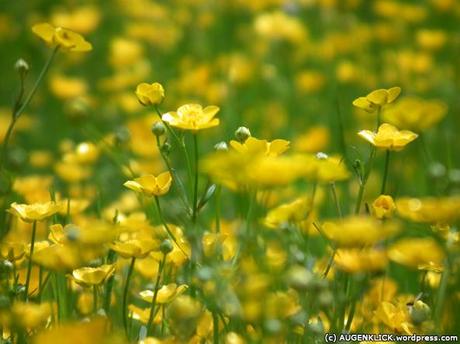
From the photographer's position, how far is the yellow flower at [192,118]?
1481mm

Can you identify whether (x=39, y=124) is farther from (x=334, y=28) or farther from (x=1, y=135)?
(x=334, y=28)

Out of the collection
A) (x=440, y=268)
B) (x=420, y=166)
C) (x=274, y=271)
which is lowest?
(x=420, y=166)

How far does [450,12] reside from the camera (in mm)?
4422

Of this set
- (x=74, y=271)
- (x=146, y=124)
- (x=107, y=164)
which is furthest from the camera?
(x=107, y=164)

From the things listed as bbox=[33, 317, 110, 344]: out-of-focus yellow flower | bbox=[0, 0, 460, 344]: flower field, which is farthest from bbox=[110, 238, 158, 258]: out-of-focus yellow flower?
bbox=[33, 317, 110, 344]: out-of-focus yellow flower

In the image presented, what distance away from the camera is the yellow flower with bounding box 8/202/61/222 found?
4.86 feet

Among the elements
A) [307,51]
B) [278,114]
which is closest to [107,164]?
[278,114]

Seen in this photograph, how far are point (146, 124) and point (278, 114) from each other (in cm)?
61

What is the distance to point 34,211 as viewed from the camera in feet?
4.91

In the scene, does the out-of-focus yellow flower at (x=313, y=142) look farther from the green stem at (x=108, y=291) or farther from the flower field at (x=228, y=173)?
the green stem at (x=108, y=291)

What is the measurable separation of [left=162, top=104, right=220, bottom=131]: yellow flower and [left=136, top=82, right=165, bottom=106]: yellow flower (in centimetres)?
5

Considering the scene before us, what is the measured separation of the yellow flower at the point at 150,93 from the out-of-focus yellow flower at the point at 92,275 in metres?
0.35

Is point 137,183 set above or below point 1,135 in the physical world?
above

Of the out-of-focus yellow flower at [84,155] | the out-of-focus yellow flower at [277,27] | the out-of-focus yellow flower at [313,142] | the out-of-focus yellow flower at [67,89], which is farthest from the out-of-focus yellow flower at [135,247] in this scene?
the out-of-focus yellow flower at [277,27]
